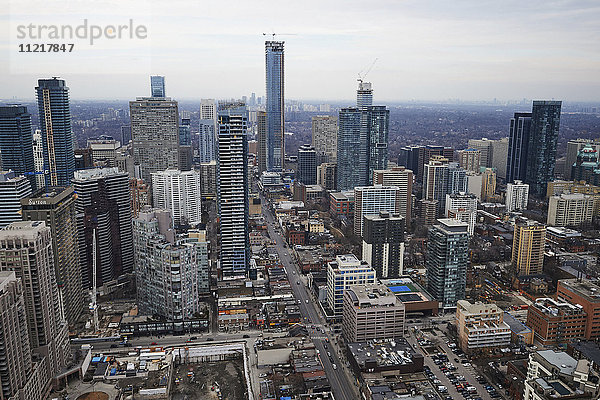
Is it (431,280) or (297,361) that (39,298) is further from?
(431,280)

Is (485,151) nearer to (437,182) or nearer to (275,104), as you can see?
(437,182)

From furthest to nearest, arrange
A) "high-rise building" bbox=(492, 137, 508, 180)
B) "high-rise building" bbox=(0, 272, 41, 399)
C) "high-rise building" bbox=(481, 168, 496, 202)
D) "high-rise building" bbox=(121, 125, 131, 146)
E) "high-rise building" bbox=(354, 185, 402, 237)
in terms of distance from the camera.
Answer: "high-rise building" bbox=(492, 137, 508, 180), "high-rise building" bbox=(121, 125, 131, 146), "high-rise building" bbox=(481, 168, 496, 202), "high-rise building" bbox=(354, 185, 402, 237), "high-rise building" bbox=(0, 272, 41, 399)

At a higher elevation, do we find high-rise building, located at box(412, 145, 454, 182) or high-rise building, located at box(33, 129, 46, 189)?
high-rise building, located at box(33, 129, 46, 189)

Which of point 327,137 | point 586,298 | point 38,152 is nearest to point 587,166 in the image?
point 327,137

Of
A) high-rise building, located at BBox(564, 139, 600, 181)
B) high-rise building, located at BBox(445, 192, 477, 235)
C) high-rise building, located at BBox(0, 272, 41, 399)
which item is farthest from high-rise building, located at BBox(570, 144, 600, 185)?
high-rise building, located at BBox(0, 272, 41, 399)

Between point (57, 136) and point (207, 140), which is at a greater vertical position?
point (57, 136)

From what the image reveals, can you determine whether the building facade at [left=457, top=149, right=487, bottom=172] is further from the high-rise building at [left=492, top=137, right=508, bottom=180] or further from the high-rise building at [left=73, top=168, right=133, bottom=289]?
the high-rise building at [left=73, top=168, right=133, bottom=289]
